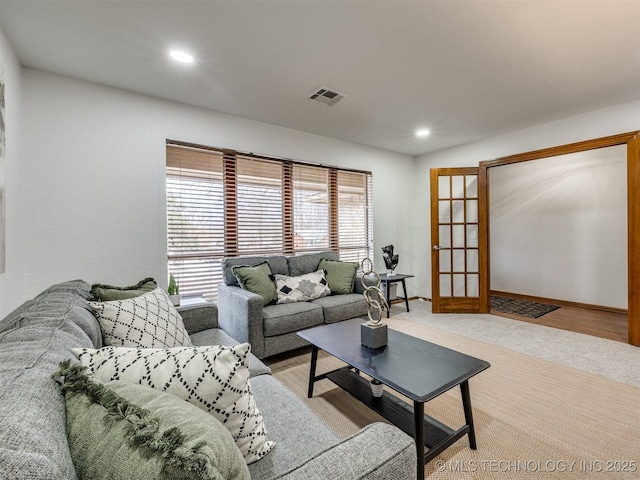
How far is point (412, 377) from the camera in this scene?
146 centimetres

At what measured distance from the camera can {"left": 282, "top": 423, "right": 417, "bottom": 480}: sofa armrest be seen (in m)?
0.66

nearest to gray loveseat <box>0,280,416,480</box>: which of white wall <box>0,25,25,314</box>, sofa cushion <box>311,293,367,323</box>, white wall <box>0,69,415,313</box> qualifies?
white wall <box>0,25,25,314</box>

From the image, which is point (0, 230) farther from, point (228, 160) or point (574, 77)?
point (574, 77)

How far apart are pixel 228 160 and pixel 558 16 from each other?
9.93 feet

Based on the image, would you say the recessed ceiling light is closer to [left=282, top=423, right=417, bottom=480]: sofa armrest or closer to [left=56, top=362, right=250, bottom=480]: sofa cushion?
[left=56, top=362, right=250, bottom=480]: sofa cushion

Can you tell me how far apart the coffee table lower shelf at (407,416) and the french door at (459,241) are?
2662 mm

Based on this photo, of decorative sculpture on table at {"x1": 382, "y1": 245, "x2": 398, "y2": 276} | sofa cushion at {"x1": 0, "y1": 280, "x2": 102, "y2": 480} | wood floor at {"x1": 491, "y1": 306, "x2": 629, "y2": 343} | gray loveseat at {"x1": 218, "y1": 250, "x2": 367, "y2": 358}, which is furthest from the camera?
decorative sculpture on table at {"x1": 382, "y1": 245, "x2": 398, "y2": 276}

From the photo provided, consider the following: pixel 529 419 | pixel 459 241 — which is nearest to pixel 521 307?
pixel 459 241

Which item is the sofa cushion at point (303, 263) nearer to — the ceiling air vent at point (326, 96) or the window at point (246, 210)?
the window at point (246, 210)

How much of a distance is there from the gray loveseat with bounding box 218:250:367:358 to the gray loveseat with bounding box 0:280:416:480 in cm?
114

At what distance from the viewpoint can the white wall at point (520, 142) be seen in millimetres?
3201

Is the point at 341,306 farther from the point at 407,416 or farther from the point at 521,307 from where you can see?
the point at 521,307

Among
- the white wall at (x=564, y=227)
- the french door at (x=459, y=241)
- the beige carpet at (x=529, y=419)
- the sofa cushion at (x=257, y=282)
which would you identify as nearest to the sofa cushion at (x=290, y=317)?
the sofa cushion at (x=257, y=282)

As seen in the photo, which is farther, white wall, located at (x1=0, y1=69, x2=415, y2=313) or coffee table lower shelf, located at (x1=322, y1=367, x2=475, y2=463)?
white wall, located at (x1=0, y1=69, x2=415, y2=313)
